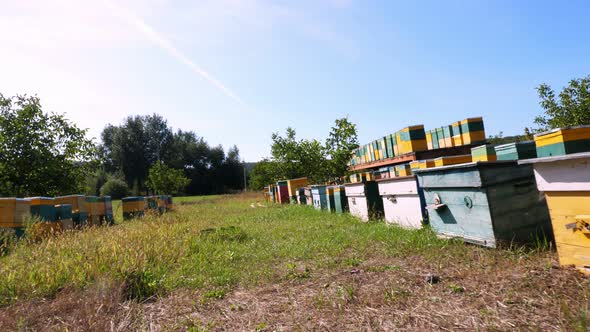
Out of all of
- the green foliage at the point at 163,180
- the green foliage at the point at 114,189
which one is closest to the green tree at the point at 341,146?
the green foliage at the point at 163,180

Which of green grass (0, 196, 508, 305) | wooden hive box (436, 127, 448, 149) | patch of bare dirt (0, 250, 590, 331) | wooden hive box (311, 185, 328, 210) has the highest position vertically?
wooden hive box (436, 127, 448, 149)

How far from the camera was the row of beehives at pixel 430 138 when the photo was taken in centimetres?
775

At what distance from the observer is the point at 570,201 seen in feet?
8.79

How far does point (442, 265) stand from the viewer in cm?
A: 336

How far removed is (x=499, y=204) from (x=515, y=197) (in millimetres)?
236

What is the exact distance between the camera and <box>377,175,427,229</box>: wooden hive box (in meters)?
5.13

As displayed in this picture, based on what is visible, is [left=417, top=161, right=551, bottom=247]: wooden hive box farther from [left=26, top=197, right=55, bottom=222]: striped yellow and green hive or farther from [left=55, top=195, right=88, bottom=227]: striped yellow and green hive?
[left=55, top=195, right=88, bottom=227]: striped yellow and green hive

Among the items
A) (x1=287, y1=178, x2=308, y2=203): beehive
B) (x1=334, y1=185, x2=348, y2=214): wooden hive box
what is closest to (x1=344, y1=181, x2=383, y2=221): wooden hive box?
(x1=334, y1=185, x2=348, y2=214): wooden hive box

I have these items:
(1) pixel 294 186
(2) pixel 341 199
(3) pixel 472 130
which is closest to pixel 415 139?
(3) pixel 472 130

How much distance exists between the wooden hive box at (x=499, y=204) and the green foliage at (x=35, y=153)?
14.6m

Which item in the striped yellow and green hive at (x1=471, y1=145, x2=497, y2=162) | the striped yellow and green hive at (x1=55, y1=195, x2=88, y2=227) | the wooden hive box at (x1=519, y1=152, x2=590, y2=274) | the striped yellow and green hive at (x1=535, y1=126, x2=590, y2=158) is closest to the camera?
the wooden hive box at (x1=519, y1=152, x2=590, y2=274)

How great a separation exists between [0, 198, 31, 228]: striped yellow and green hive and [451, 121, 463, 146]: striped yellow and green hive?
969cm

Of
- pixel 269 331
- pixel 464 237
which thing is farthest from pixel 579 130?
pixel 269 331

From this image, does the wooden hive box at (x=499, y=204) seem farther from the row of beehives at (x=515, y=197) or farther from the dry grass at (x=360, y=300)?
the dry grass at (x=360, y=300)
